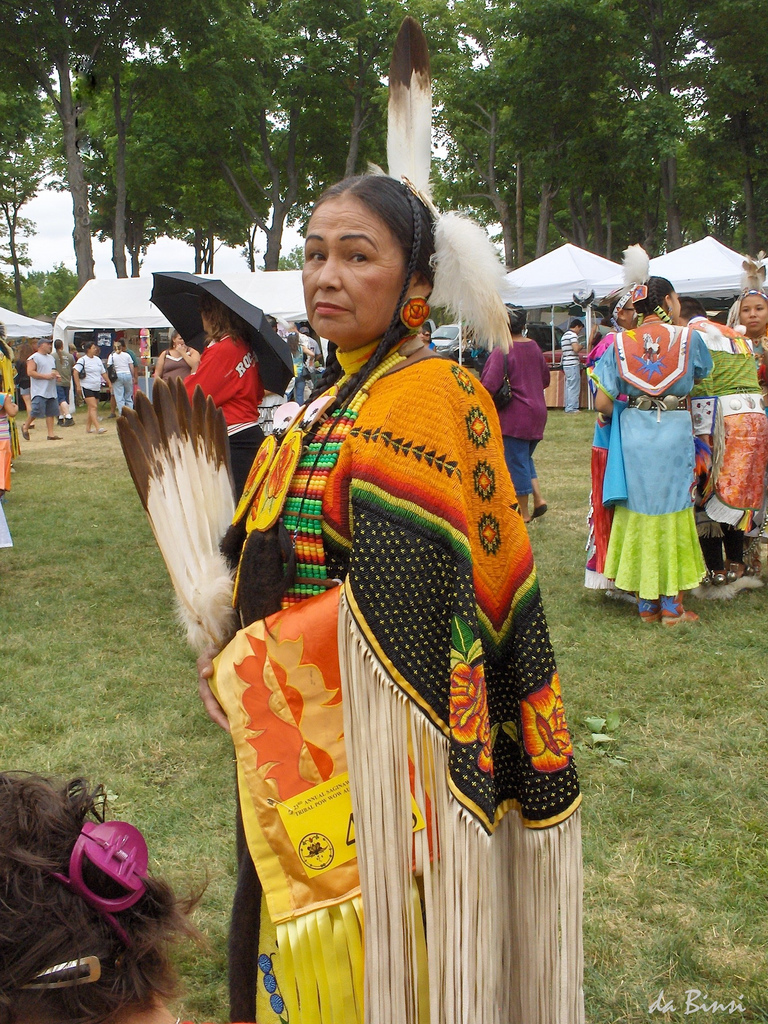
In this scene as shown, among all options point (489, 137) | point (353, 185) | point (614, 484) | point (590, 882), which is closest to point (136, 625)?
point (614, 484)

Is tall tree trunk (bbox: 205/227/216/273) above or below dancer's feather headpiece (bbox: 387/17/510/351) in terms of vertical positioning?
above

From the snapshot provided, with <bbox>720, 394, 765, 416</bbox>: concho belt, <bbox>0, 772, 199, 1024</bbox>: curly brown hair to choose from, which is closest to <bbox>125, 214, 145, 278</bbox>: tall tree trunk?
<bbox>720, 394, 765, 416</bbox>: concho belt

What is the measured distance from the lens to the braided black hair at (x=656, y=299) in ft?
16.2

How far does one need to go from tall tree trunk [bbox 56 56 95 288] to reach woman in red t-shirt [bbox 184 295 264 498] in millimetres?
17357

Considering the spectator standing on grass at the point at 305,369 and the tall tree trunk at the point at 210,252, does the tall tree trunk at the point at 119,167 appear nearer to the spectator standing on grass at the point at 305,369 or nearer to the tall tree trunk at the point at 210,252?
the spectator standing on grass at the point at 305,369

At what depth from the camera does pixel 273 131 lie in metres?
28.1

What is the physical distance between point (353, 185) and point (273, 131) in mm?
Answer: 29244

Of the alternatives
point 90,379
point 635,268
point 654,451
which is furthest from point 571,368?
point 654,451

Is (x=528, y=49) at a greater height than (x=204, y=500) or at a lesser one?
greater

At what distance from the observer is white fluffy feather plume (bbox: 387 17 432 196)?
1691mm

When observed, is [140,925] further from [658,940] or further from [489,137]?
[489,137]

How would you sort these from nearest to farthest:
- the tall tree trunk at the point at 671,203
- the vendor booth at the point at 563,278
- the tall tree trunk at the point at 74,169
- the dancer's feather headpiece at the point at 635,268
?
the dancer's feather headpiece at the point at 635,268 → the vendor booth at the point at 563,278 → the tall tree trunk at the point at 74,169 → the tall tree trunk at the point at 671,203

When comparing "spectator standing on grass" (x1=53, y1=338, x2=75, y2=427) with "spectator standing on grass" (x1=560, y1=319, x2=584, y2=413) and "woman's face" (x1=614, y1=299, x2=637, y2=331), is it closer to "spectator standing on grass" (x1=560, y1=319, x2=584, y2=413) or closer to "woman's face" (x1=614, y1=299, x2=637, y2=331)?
"spectator standing on grass" (x1=560, y1=319, x2=584, y2=413)

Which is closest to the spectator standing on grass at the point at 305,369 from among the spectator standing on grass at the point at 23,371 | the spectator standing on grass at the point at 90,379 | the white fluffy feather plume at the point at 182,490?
the spectator standing on grass at the point at 90,379
